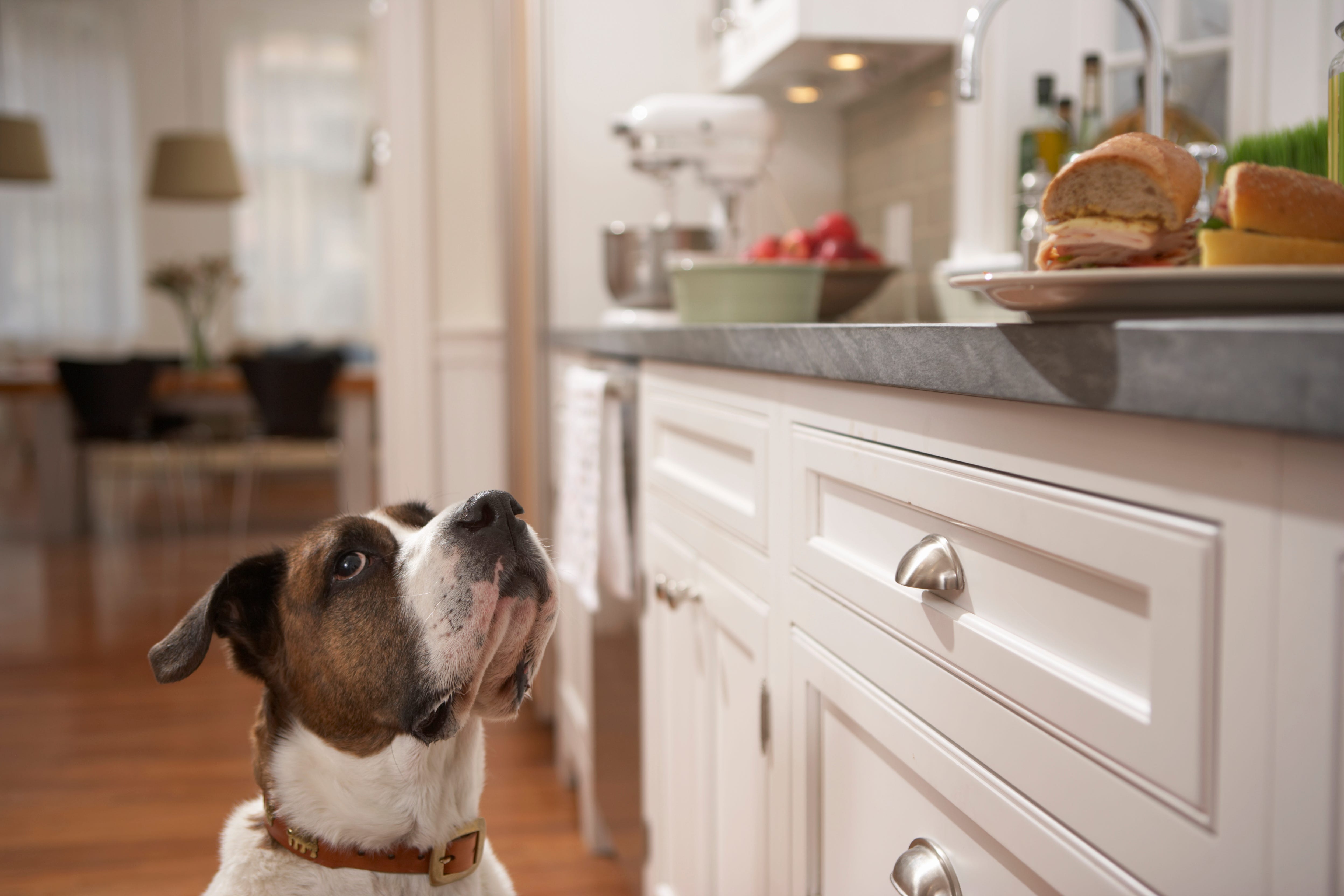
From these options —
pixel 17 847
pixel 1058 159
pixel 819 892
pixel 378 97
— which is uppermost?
pixel 378 97

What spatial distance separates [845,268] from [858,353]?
909mm

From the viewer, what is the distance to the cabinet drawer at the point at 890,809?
68 centimetres

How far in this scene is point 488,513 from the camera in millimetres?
1056

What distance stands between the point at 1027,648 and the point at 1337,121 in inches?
25.1

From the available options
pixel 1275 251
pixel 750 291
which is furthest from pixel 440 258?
pixel 1275 251

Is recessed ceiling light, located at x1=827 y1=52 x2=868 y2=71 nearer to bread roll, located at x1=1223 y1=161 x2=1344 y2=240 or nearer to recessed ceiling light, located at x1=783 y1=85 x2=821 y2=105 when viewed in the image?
recessed ceiling light, located at x1=783 y1=85 x2=821 y2=105

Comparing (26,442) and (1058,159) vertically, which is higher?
(1058,159)

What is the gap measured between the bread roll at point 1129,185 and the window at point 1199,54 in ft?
3.51

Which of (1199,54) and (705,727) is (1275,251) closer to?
(705,727)

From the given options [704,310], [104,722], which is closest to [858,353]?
[704,310]

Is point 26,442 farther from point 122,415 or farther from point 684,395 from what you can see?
point 684,395

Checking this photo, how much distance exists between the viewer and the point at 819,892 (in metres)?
1.06

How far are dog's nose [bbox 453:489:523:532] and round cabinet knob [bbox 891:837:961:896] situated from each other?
0.48 metres

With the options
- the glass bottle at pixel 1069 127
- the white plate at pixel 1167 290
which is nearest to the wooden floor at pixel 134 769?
the glass bottle at pixel 1069 127
